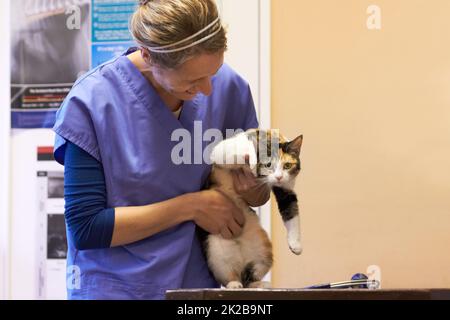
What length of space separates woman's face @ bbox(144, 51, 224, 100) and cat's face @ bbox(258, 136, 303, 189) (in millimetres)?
207

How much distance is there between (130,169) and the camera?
3.65ft

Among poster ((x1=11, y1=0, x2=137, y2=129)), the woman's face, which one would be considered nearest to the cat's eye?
the woman's face

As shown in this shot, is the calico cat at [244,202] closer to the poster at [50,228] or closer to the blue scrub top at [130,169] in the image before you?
the blue scrub top at [130,169]

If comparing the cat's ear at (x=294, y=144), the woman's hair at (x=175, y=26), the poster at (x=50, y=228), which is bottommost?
the poster at (x=50, y=228)

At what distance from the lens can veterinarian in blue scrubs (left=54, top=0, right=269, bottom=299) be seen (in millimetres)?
1055

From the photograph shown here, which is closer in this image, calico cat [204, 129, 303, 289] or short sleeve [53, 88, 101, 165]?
short sleeve [53, 88, 101, 165]

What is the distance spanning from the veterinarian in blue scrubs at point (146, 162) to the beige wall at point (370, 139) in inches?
28.7

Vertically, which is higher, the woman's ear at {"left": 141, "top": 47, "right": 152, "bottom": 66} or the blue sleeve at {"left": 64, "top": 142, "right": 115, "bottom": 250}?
the woman's ear at {"left": 141, "top": 47, "right": 152, "bottom": 66}

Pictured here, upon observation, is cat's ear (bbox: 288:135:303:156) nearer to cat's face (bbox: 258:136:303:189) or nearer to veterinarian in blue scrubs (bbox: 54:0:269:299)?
cat's face (bbox: 258:136:303:189)

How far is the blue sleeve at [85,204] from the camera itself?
41.6 inches

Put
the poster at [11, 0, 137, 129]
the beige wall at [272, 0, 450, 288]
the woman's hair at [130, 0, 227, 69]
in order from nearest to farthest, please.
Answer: the woman's hair at [130, 0, 227, 69]
the beige wall at [272, 0, 450, 288]
the poster at [11, 0, 137, 129]

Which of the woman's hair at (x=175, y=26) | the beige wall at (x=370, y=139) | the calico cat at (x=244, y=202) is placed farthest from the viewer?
the beige wall at (x=370, y=139)

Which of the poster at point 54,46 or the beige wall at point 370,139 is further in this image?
the poster at point 54,46

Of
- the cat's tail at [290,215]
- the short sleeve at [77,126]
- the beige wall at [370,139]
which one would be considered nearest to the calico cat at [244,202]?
the cat's tail at [290,215]
